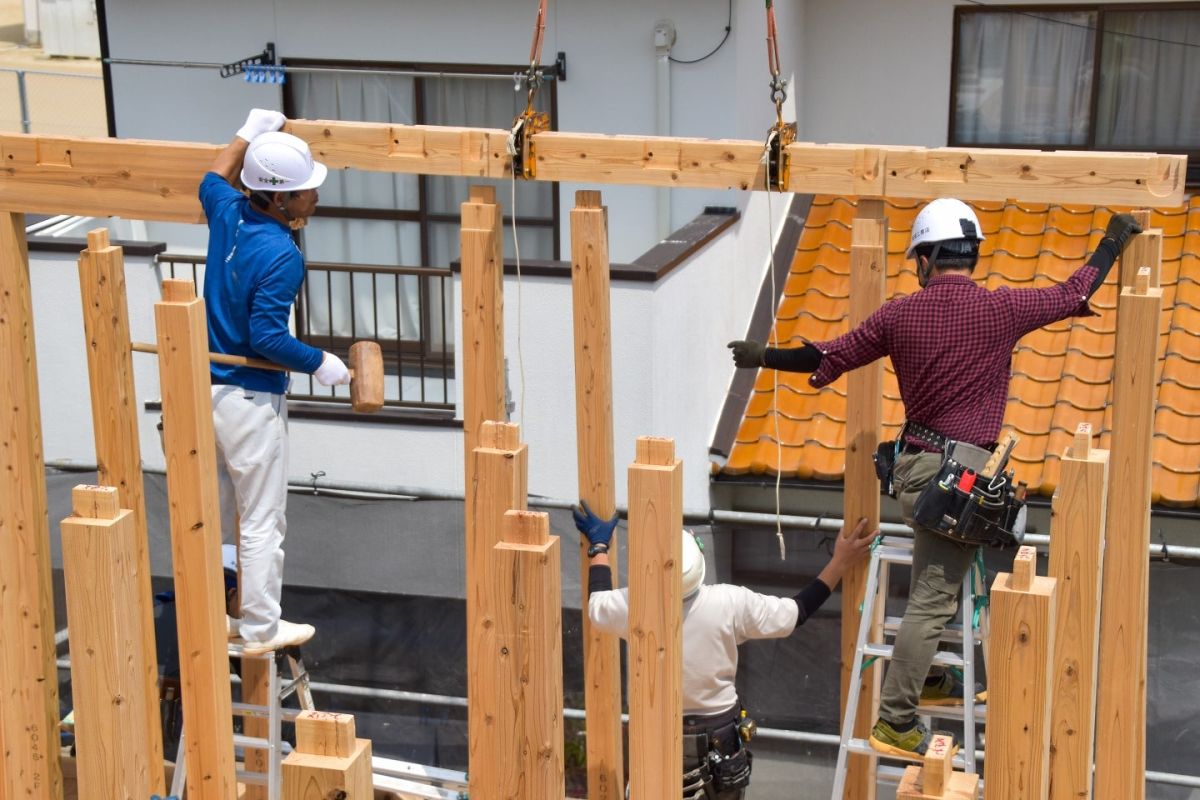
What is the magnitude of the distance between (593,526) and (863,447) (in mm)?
1092

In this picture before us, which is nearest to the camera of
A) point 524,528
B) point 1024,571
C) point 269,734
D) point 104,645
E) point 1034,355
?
point 1024,571

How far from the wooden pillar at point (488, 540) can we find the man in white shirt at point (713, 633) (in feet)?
3.15

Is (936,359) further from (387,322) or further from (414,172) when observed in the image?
(387,322)

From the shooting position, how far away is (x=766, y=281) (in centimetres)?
1010

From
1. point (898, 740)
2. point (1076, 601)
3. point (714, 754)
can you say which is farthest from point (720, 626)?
point (1076, 601)

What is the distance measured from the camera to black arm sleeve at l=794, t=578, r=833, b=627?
217 inches

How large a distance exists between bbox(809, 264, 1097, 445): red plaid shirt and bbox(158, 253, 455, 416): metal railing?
15.0 ft

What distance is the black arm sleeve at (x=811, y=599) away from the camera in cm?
550

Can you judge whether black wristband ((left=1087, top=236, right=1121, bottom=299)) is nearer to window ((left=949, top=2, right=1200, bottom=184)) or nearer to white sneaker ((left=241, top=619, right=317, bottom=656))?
white sneaker ((left=241, top=619, right=317, bottom=656))

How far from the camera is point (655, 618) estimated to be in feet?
12.8

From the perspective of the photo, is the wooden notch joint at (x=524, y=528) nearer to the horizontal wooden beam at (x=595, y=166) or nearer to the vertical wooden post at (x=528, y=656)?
the vertical wooden post at (x=528, y=656)

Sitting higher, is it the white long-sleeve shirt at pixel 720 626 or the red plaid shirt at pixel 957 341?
the red plaid shirt at pixel 957 341

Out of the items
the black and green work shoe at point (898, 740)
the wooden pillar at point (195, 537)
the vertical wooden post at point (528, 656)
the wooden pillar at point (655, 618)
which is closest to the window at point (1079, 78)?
the black and green work shoe at point (898, 740)

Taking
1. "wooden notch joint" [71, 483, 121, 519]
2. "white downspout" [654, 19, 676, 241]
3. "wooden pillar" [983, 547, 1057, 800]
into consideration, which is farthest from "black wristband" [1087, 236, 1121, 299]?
"white downspout" [654, 19, 676, 241]
